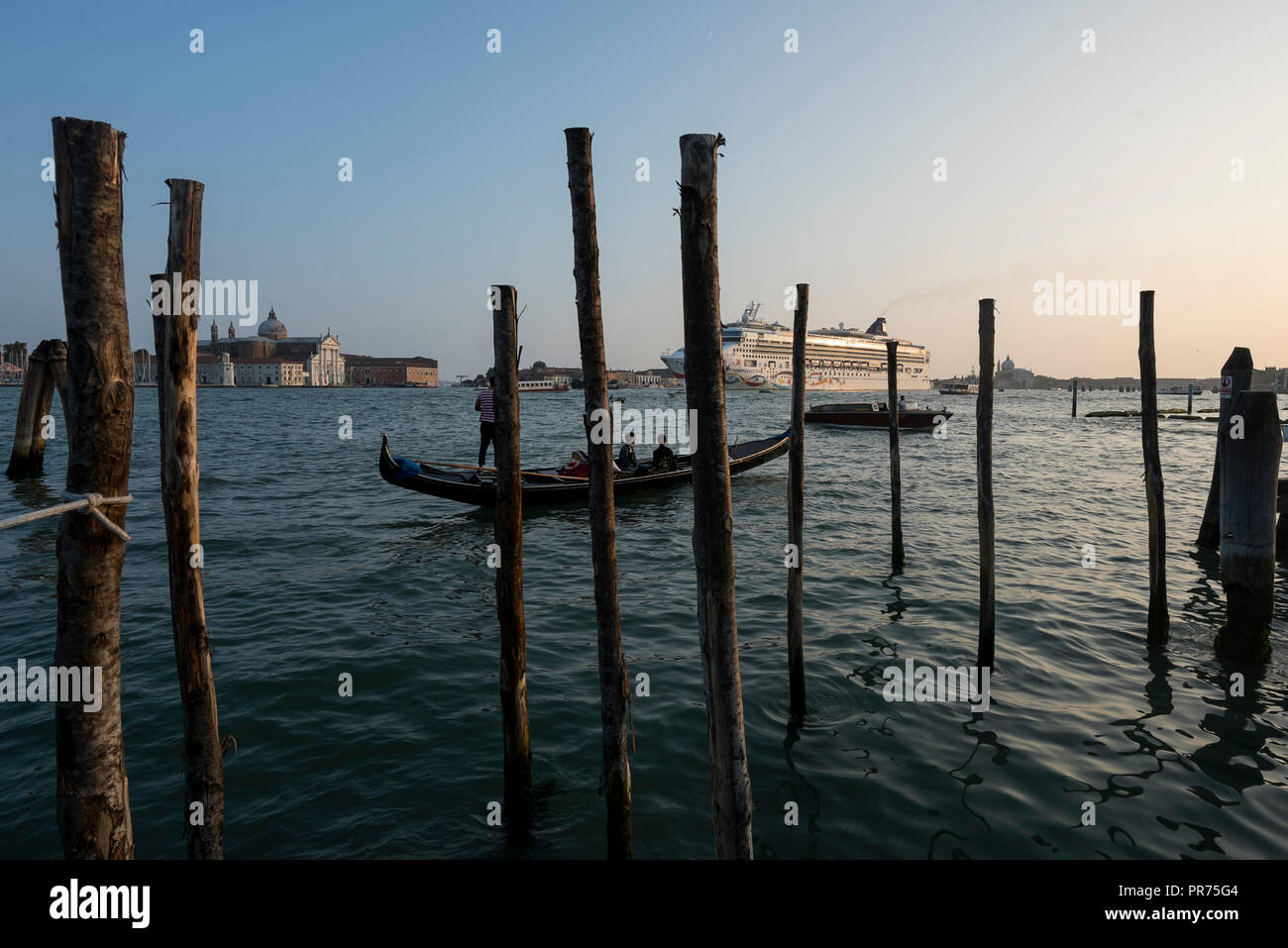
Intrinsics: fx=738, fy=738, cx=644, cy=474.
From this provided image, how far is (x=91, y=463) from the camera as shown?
9.34ft

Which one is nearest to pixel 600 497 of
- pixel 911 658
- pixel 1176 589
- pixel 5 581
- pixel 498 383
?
pixel 498 383

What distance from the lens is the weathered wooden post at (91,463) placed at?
2770mm

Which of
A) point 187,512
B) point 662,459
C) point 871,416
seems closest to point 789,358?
point 871,416

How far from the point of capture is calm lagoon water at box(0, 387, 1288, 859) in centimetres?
420

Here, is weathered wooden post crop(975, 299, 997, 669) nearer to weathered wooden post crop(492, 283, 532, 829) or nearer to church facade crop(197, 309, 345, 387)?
weathered wooden post crop(492, 283, 532, 829)

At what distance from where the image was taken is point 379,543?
1147 centimetres

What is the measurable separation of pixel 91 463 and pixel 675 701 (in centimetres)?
427

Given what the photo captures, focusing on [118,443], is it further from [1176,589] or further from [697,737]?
[1176,589]

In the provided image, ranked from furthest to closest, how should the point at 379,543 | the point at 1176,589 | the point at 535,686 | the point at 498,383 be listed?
the point at 379,543, the point at 1176,589, the point at 535,686, the point at 498,383

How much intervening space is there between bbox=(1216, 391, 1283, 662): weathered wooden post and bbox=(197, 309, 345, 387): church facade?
143 metres

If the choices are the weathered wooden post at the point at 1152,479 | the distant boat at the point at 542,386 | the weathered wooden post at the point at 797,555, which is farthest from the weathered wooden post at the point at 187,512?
the distant boat at the point at 542,386

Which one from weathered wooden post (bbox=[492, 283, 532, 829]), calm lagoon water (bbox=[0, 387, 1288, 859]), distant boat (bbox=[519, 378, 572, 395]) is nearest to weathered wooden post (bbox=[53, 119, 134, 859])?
calm lagoon water (bbox=[0, 387, 1288, 859])

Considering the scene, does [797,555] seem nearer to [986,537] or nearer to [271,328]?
[986,537]
